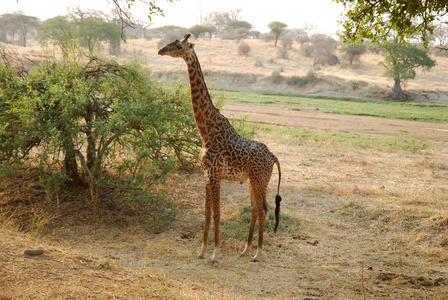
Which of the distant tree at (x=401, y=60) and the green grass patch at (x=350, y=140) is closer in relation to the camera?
the green grass patch at (x=350, y=140)

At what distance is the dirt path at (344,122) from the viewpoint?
18516 millimetres

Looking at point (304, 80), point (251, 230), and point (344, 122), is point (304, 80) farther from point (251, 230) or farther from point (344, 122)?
point (251, 230)

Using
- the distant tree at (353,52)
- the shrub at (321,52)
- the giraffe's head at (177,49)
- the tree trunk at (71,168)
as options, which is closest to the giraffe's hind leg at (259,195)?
the giraffe's head at (177,49)

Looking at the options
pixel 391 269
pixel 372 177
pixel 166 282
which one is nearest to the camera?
pixel 166 282

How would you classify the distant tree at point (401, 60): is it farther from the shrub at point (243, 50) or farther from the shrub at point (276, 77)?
the shrub at point (243, 50)

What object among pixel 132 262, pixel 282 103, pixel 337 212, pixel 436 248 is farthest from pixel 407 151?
pixel 282 103

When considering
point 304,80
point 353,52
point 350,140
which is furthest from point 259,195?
point 353,52

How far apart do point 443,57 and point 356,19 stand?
49545 mm

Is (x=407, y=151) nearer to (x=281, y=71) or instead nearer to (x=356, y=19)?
(x=356, y=19)

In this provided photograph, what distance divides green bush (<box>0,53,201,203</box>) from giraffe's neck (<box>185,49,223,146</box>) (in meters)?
1.18

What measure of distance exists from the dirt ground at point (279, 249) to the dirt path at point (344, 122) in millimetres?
7656

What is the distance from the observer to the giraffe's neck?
5895mm

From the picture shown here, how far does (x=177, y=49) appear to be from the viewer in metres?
5.63

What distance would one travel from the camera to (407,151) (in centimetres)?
1400
